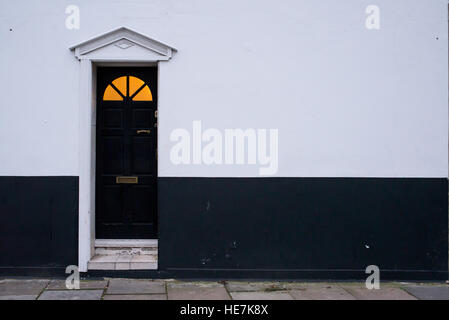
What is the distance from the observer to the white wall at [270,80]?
20.8 ft

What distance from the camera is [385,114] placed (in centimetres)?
645

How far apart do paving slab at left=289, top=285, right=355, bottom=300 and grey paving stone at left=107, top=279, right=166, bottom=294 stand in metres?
1.68

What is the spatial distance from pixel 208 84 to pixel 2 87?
275 centimetres

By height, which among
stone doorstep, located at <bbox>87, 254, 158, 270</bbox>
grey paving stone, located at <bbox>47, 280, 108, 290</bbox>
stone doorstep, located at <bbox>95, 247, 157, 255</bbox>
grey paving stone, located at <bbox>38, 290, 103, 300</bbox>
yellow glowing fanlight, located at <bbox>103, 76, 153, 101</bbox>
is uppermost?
yellow glowing fanlight, located at <bbox>103, 76, 153, 101</bbox>

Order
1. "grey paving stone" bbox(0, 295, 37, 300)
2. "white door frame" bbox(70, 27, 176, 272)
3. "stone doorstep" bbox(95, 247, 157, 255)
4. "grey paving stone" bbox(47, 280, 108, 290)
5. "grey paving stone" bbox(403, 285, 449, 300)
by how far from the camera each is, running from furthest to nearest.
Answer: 1. "stone doorstep" bbox(95, 247, 157, 255)
2. "white door frame" bbox(70, 27, 176, 272)
3. "grey paving stone" bbox(47, 280, 108, 290)
4. "grey paving stone" bbox(403, 285, 449, 300)
5. "grey paving stone" bbox(0, 295, 37, 300)

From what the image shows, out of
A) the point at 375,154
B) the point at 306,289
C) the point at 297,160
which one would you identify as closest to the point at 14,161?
the point at 297,160

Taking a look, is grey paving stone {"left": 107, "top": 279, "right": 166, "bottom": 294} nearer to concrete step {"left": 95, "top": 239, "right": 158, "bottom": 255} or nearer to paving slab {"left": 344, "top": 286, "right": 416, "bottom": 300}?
concrete step {"left": 95, "top": 239, "right": 158, "bottom": 255}

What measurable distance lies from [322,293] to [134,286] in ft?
7.83

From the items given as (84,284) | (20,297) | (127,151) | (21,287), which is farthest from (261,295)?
(21,287)

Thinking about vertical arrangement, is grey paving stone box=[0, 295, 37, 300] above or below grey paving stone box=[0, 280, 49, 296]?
below

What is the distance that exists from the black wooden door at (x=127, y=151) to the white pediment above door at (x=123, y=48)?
0.38 meters

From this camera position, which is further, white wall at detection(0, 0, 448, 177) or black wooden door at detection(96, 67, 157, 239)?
black wooden door at detection(96, 67, 157, 239)

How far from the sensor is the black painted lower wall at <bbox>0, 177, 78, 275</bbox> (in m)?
6.35

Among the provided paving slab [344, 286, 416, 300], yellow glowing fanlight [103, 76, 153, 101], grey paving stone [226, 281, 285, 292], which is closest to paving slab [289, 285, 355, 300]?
paving slab [344, 286, 416, 300]
